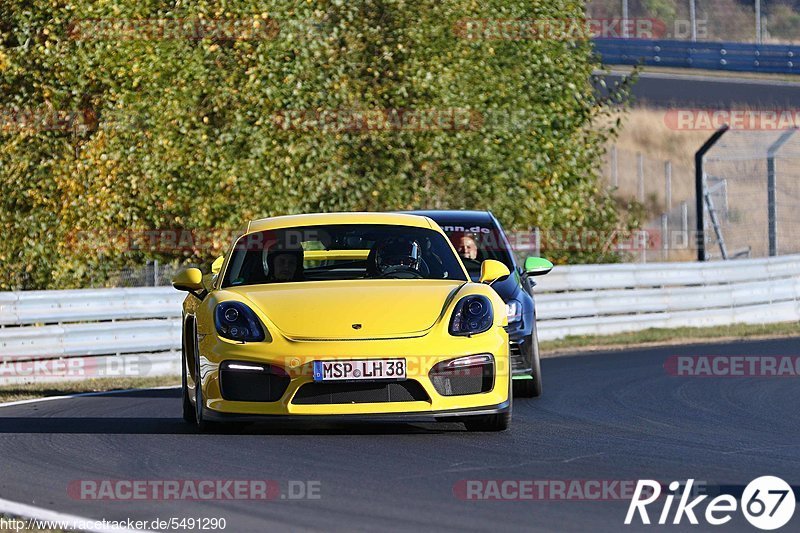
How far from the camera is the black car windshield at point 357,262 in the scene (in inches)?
354

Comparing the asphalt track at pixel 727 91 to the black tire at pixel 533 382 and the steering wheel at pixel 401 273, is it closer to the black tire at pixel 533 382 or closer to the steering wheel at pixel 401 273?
the black tire at pixel 533 382

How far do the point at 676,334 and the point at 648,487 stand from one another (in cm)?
1350

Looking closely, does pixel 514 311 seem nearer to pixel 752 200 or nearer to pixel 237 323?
pixel 237 323

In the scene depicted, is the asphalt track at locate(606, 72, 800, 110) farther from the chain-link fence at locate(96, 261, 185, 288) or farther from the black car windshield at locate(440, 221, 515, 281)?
the black car windshield at locate(440, 221, 515, 281)

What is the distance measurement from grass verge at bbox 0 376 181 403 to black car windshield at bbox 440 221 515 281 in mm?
3330

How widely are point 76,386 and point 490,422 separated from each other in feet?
20.6

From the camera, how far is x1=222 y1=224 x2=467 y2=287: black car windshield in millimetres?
8992

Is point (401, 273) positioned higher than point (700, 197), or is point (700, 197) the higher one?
point (401, 273)

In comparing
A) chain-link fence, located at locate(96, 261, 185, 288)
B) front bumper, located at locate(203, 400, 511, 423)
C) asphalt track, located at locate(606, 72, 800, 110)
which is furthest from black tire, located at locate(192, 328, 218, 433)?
asphalt track, located at locate(606, 72, 800, 110)

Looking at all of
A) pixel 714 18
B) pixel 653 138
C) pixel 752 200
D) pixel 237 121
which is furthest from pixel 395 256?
pixel 714 18

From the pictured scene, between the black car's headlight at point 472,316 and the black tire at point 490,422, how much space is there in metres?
0.54

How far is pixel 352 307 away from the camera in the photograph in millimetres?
8180

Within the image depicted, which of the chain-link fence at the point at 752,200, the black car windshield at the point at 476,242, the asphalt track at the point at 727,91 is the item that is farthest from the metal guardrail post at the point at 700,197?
the asphalt track at the point at 727,91

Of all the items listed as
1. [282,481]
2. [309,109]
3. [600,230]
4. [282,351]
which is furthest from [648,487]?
[600,230]
